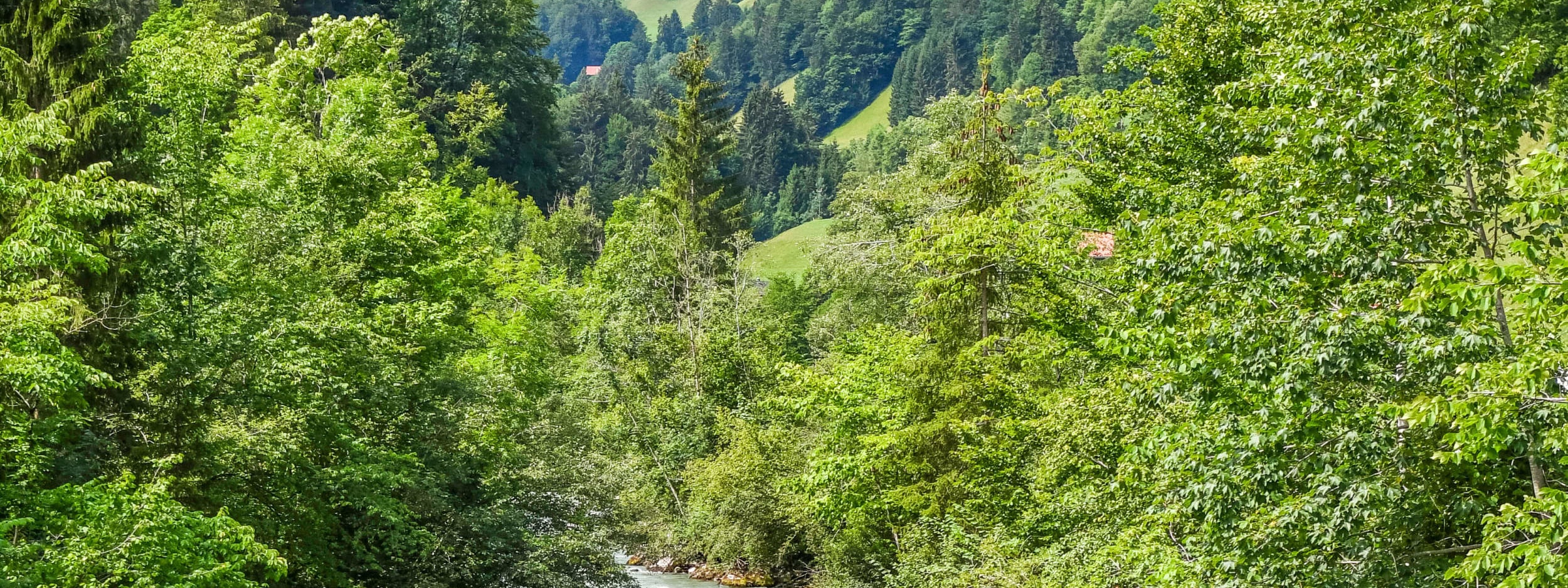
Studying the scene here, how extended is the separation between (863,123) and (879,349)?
Result: 16936 cm

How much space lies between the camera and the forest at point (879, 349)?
32.6ft

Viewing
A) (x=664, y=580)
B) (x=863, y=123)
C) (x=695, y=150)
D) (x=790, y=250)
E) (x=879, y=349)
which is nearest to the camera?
(x=879, y=349)

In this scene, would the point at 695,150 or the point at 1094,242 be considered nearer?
the point at 1094,242

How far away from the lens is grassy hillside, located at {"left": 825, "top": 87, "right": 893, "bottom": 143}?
18388 cm

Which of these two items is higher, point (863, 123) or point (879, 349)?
point (863, 123)

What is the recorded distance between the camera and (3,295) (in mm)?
12156

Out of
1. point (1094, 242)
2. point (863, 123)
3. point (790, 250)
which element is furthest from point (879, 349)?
point (863, 123)

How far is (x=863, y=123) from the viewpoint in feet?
628

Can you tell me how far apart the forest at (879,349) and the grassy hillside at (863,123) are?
475ft

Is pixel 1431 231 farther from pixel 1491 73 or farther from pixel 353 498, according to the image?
pixel 353 498

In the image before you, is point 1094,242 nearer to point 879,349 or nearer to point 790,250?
point 879,349

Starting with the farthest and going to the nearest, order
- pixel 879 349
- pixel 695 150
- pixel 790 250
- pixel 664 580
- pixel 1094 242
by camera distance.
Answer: pixel 790 250
pixel 695 150
pixel 664 580
pixel 879 349
pixel 1094 242

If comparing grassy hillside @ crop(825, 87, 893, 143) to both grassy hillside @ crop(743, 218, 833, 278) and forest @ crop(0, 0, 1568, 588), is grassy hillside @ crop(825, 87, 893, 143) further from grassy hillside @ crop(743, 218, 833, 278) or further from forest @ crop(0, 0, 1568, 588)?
forest @ crop(0, 0, 1568, 588)

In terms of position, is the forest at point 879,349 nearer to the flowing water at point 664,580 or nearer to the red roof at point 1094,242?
the red roof at point 1094,242
